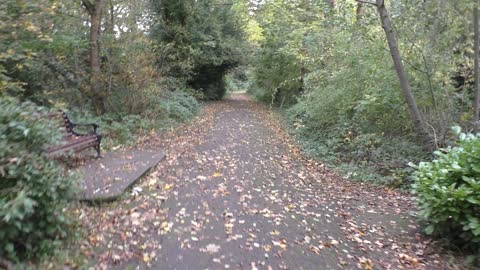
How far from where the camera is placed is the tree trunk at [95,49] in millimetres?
10719

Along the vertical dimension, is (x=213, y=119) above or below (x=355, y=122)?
below

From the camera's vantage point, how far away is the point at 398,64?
8820 mm

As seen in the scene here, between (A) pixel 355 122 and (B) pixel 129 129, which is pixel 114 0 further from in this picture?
(A) pixel 355 122

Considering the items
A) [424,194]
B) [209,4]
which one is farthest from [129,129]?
[209,4]

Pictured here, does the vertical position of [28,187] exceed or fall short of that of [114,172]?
it exceeds it

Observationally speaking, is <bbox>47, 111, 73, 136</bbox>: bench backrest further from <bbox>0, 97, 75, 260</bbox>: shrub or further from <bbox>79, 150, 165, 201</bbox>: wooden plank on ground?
<bbox>0, 97, 75, 260</bbox>: shrub

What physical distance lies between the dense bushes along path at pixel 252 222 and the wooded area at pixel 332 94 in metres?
0.66

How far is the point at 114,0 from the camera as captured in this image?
11852 mm

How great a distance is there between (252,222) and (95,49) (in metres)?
7.34

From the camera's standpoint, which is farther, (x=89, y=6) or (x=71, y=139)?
(x=89, y=6)

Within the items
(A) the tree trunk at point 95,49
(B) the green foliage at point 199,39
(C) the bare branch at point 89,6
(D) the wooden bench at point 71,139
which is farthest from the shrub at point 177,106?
(D) the wooden bench at point 71,139

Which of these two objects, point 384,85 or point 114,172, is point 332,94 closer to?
point 384,85

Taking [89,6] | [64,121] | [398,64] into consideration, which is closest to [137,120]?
[89,6]

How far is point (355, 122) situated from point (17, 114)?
8.89 meters
